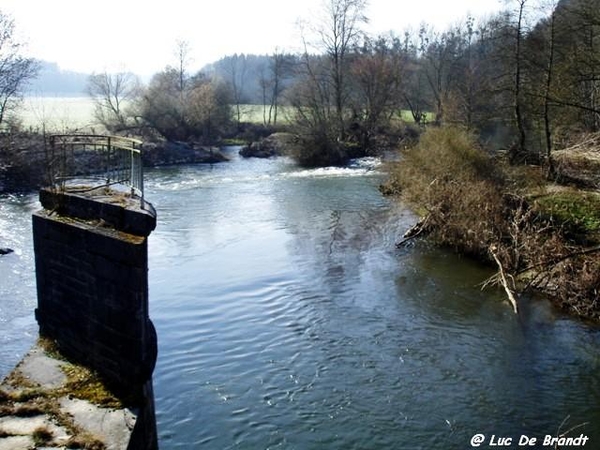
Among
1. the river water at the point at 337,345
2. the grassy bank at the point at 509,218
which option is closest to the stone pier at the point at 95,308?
the river water at the point at 337,345

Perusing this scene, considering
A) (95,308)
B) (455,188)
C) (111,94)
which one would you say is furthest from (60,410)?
(111,94)

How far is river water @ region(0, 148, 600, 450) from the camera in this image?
9.30m

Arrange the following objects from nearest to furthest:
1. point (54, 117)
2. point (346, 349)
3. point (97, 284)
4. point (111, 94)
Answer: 1. point (97, 284)
2. point (346, 349)
3. point (54, 117)
4. point (111, 94)

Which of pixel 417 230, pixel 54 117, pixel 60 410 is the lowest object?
pixel 417 230

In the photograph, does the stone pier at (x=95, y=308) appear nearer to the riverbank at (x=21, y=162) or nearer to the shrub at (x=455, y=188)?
the shrub at (x=455, y=188)

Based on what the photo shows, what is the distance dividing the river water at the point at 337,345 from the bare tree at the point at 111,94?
29.1m

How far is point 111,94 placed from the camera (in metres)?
51.9

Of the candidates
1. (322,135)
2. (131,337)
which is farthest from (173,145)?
(131,337)

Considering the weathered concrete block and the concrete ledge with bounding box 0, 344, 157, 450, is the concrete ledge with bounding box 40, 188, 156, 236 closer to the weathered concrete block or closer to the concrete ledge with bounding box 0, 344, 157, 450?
the weathered concrete block

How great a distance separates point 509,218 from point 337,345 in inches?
344

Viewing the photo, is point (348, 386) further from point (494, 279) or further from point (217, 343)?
point (494, 279)

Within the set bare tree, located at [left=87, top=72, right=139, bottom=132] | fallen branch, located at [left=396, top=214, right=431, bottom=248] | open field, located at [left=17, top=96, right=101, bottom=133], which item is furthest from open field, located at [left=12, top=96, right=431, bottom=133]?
fallen branch, located at [left=396, top=214, right=431, bottom=248]

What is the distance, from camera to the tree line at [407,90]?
23.5 meters

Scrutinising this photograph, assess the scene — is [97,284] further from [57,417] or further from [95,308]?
[57,417]
